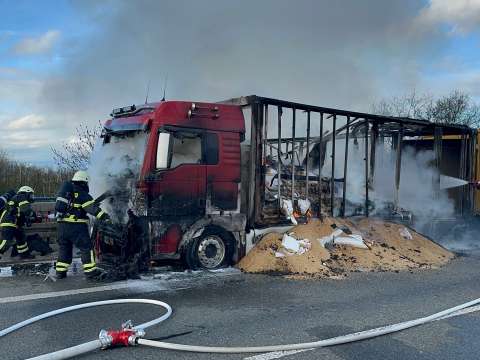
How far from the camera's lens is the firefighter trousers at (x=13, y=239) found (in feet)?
24.7

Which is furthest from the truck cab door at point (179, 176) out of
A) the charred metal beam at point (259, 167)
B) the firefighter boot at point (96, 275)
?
the firefighter boot at point (96, 275)

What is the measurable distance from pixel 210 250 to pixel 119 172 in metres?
1.80

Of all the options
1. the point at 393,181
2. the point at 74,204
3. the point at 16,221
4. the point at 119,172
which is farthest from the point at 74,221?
the point at 393,181

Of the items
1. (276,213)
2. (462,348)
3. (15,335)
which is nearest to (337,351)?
(462,348)

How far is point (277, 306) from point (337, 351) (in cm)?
143

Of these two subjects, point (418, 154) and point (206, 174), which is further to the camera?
A: point (418, 154)

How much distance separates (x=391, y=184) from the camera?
9969 mm

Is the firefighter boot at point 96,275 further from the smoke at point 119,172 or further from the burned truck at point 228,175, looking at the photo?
the smoke at point 119,172

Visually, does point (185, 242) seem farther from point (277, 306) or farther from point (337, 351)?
point (337, 351)

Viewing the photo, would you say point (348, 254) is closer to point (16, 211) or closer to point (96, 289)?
point (96, 289)

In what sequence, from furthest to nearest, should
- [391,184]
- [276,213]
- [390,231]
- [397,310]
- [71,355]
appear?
[391,184], [390,231], [276,213], [397,310], [71,355]

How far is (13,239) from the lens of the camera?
26.0ft

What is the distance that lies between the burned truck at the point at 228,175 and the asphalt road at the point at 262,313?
676mm

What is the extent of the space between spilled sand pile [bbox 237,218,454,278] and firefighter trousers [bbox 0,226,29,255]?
357 centimetres
